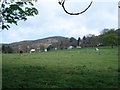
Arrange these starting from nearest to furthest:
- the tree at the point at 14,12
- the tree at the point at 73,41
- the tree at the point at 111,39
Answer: the tree at the point at 14,12 → the tree at the point at 111,39 → the tree at the point at 73,41

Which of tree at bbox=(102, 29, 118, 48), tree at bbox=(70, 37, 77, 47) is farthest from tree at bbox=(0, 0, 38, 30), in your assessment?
tree at bbox=(70, 37, 77, 47)

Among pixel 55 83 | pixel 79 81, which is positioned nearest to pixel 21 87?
pixel 55 83

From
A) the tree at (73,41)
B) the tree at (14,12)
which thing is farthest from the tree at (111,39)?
the tree at (14,12)

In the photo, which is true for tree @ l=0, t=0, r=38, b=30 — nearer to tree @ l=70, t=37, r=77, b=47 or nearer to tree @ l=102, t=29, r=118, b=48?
tree @ l=102, t=29, r=118, b=48

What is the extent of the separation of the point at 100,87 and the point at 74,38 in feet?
437

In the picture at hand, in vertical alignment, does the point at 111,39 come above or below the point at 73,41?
below

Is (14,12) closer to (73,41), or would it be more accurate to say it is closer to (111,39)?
(111,39)

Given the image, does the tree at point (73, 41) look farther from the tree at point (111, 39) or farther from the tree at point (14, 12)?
the tree at point (14, 12)

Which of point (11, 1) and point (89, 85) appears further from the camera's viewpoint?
point (11, 1)

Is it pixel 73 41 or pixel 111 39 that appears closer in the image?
pixel 111 39

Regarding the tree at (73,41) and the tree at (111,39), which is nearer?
the tree at (111,39)

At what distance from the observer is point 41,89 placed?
29.1ft

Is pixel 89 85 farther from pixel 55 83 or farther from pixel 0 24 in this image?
pixel 0 24

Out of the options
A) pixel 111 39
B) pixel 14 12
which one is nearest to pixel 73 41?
pixel 111 39
